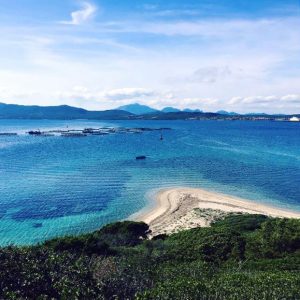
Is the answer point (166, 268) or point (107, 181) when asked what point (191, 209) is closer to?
point (107, 181)

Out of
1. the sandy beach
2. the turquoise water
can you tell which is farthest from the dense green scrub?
the turquoise water

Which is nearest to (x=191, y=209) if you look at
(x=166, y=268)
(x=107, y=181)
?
(x=107, y=181)

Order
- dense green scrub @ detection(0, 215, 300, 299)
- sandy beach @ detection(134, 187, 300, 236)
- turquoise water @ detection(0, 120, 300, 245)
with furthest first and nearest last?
turquoise water @ detection(0, 120, 300, 245) → sandy beach @ detection(134, 187, 300, 236) → dense green scrub @ detection(0, 215, 300, 299)

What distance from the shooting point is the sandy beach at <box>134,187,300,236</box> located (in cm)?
5003

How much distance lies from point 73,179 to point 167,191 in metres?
21.1

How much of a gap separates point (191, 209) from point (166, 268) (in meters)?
30.7

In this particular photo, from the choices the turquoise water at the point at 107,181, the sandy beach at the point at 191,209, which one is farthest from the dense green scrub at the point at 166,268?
the turquoise water at the point at 107,181

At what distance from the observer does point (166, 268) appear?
2669cm

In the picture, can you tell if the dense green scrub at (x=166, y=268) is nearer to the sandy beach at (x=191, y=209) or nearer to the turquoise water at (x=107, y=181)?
Result: the sandy beach at (x=191, y=209)

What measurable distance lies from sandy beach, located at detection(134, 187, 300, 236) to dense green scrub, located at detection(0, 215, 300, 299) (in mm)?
10900

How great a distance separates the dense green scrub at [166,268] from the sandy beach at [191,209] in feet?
35.8

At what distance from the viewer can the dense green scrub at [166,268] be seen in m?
20.2

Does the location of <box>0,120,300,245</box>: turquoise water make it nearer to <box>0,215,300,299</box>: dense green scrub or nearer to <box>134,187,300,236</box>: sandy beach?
<box>134,187,300,236</box>: sandy beach

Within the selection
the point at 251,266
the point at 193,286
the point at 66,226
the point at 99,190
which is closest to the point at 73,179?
the point at 99,190
